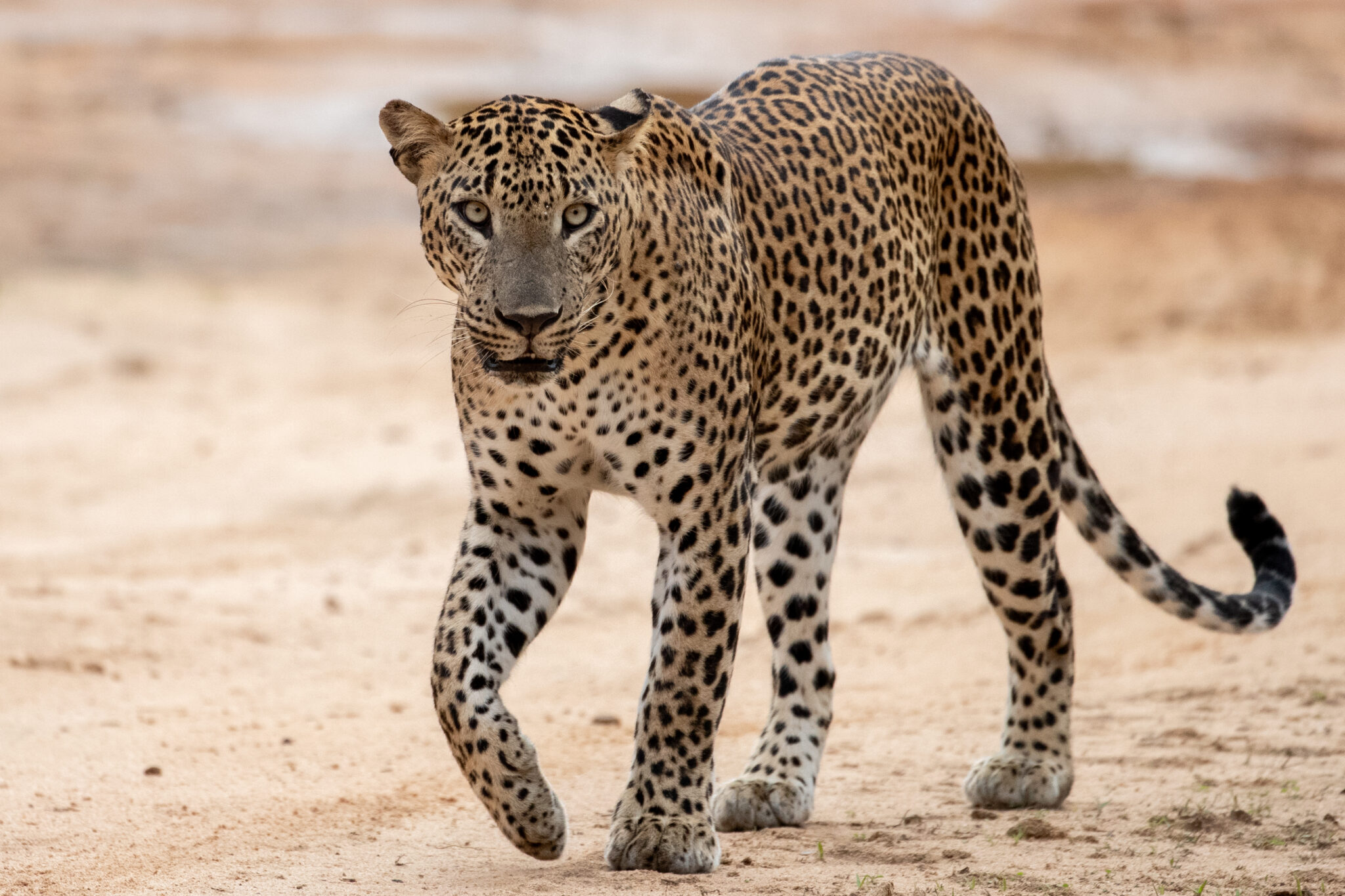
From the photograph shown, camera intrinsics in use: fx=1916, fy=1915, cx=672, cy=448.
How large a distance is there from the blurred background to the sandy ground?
0.04 m

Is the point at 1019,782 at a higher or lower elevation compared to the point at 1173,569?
lower

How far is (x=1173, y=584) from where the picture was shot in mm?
6578

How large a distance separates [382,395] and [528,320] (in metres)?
9.63

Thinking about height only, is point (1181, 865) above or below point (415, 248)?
below

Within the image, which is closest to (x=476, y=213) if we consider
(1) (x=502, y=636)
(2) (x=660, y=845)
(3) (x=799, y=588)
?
(1) (x=502, y=636)

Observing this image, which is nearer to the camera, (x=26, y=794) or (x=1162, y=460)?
(x=26, y=794)

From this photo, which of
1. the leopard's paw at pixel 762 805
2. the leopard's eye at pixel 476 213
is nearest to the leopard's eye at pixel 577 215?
the leopard's eye at pixel 476 213

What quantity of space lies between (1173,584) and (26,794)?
381cm

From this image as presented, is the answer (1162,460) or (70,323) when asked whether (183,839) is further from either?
(70,323)

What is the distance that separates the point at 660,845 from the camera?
4930 mm

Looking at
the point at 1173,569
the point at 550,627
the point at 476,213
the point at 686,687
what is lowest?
the point at 550,627

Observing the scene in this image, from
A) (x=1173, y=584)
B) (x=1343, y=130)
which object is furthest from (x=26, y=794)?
(x=1343, y=130)

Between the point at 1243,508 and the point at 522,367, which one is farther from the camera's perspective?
the point at 1243,508

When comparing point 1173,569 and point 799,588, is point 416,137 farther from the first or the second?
point 1173,569
